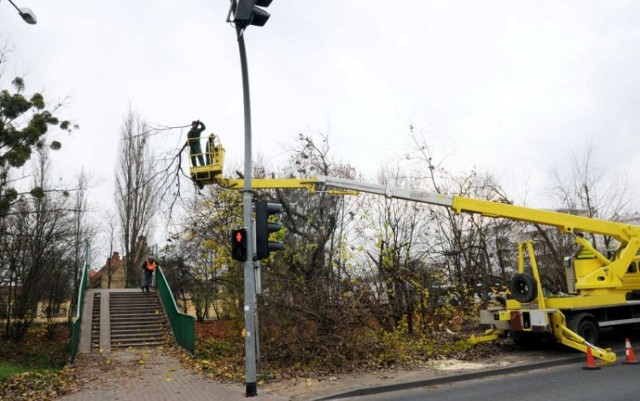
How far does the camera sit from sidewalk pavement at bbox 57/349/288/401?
9359 millimetres

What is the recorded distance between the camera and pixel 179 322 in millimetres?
16625

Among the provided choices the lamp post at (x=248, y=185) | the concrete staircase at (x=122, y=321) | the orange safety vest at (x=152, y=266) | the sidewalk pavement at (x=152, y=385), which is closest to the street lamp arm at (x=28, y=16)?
the lamp post at (x=248, y=185)

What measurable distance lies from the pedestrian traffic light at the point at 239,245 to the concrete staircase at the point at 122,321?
977 cm

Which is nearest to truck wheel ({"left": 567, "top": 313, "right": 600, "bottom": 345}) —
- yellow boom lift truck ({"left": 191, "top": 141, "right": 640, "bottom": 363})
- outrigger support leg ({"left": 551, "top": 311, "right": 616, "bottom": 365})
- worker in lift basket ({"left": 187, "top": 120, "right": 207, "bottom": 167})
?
yellow boom lift truck ({"left": 191, "top": 141, "right": 640, "bottom": 363})

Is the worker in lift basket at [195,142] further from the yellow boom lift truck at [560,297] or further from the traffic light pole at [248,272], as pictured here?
the traffic light pole at [248,272]

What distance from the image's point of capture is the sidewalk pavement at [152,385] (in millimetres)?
9359

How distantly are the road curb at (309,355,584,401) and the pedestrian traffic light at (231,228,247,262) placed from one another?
282 cm

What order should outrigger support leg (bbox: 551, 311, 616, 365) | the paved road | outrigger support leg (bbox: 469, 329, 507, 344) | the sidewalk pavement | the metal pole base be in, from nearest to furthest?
1. the paved road
2. the metal pole base
3. the sidewalk pavement
4. outrigger support leg (bbox: 551, 311, 616, 365)
5. outrigger support leg (bbox: 469, 329, 507, 344)

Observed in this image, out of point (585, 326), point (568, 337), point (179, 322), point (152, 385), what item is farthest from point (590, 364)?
point (179, 322)

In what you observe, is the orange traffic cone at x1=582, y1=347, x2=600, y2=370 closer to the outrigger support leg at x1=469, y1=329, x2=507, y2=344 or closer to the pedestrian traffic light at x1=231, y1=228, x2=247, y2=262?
the outrigger support leg at x1=469, y1=329, x2=507, y2=344

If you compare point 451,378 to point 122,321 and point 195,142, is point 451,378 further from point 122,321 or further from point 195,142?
point 122,321

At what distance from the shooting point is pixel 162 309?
20672mm

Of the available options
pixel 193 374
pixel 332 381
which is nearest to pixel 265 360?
pixel 193 374

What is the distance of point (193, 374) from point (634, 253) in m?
12.1
